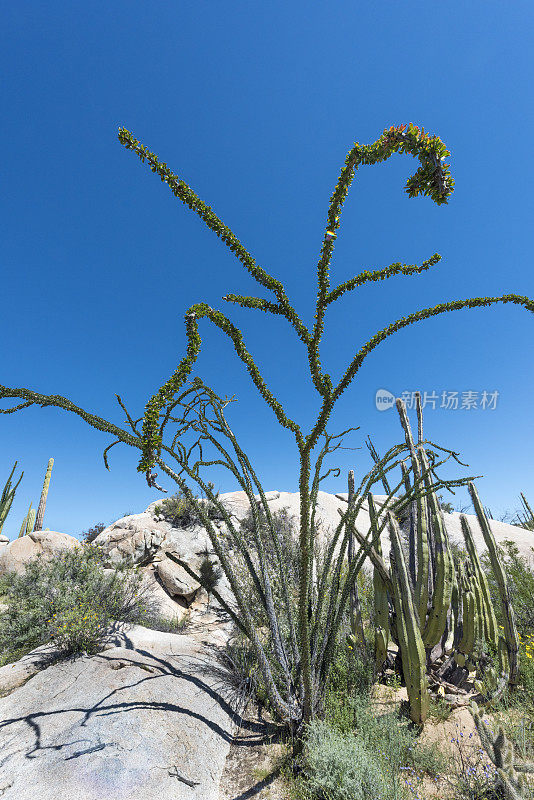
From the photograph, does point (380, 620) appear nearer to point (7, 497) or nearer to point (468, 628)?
point (468, 628)

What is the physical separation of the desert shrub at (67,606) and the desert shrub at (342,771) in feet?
12.6

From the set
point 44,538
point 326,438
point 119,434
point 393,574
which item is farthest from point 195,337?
point 44,538

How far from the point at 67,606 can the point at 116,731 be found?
267 cm

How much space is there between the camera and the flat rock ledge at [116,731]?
2781 millimetres

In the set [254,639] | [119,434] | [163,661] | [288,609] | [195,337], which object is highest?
[195,337]

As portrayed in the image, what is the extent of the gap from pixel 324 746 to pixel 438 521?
8.79 ft

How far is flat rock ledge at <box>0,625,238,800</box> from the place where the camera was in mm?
2781

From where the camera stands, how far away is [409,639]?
3.39m

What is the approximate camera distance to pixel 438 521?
4.27m

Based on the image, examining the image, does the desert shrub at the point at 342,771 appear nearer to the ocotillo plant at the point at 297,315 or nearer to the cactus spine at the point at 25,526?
the ocotillo plant at the point at 297,315

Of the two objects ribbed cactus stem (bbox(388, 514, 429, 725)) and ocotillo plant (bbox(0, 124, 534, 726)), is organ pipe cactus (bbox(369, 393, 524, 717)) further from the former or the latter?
ocotillo plant (bbox(0, 124, 534, 726))

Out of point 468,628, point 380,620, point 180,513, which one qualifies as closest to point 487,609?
point 468,628

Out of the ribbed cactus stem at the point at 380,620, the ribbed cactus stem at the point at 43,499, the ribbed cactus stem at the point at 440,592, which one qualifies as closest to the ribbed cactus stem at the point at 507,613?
the ribbed cactus stem at the point at 440,592

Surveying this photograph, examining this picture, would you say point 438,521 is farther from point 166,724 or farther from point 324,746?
point 166,724
